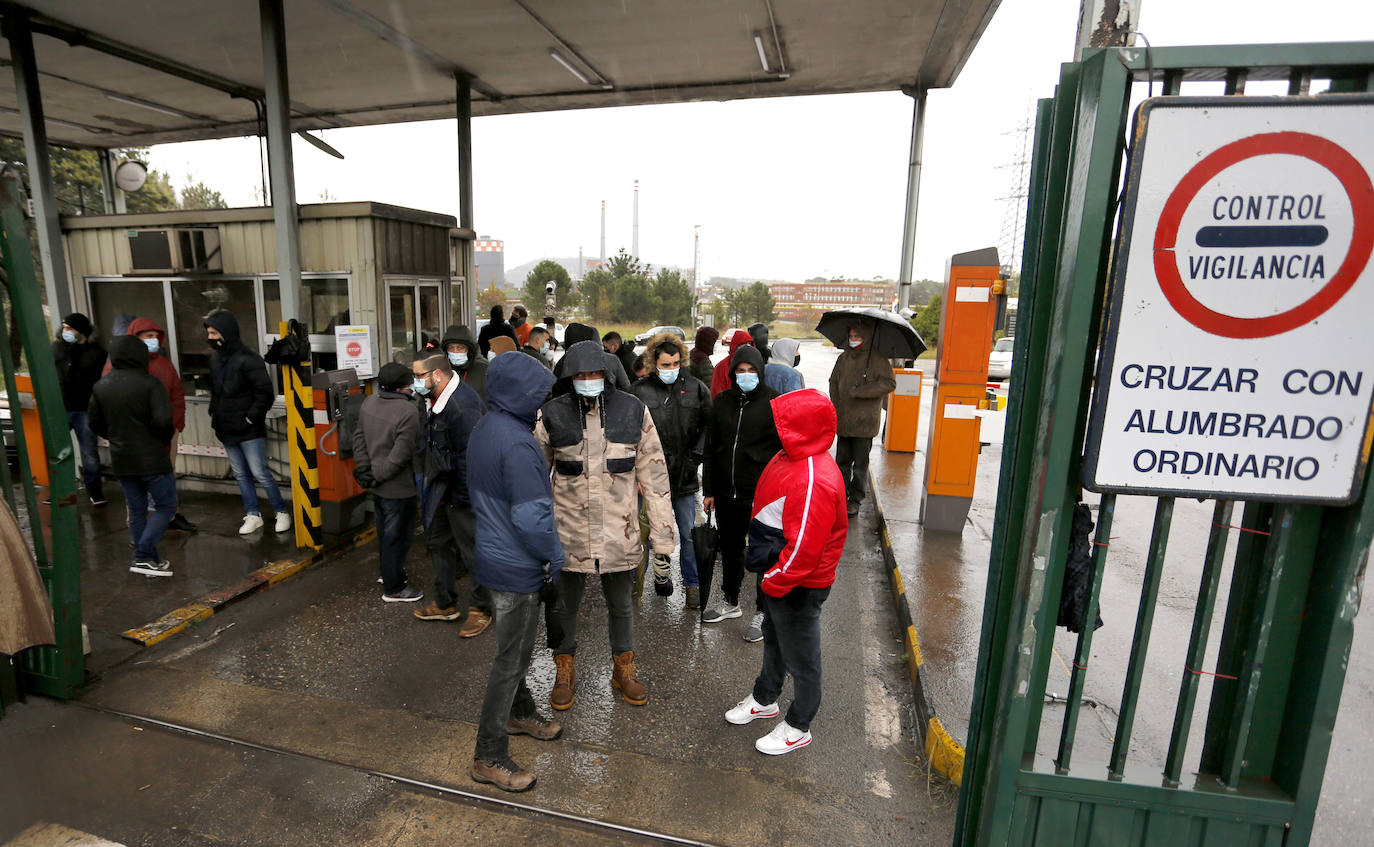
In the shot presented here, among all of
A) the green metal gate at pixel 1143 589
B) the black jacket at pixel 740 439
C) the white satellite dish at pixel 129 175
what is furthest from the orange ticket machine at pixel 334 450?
the white satellite dish at pixel 129 175

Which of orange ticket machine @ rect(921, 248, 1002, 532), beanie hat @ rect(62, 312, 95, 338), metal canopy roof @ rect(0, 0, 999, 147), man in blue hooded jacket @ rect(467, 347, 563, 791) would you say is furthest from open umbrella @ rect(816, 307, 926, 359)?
beanie hat @ rect(62, 312, 95, 338)

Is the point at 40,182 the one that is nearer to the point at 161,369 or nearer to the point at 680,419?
the point at 161,369

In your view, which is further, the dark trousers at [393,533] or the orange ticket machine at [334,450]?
the orange ticket machine at [334,450]

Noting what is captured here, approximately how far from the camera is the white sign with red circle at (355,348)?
6.50 meters

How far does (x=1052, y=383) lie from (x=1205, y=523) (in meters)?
7.54

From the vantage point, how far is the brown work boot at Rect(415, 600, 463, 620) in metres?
4.85

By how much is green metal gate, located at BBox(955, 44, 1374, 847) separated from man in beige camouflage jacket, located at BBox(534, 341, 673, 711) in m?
2.11

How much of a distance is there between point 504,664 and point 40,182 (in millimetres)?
8629

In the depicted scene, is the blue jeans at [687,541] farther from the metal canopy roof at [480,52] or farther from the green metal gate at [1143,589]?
the metal canopy roof at [480,52]

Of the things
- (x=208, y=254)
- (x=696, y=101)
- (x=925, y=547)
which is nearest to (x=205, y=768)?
(x=925, y=547)

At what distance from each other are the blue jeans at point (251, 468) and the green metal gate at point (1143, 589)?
6.26 metres

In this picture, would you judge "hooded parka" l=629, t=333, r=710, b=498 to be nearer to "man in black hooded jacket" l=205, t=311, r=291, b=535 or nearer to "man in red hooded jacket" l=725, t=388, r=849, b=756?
"man in red hooded jacket" l=725, t=388, r=849, b=756

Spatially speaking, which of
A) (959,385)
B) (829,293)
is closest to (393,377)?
(959,385)

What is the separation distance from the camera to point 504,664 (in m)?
3.18
